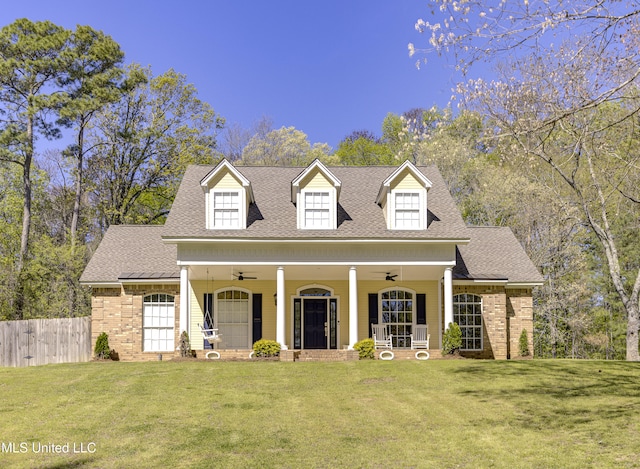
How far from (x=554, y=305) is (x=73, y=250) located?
2391 cm

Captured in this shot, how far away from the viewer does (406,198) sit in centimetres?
2230

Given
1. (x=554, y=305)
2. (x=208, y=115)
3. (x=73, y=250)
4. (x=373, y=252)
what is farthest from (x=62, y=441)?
(x=208, y=115)

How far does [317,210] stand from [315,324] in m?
4.68

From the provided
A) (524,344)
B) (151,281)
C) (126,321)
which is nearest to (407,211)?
(524,344)

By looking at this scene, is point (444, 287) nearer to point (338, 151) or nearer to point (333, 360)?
point (333, 360)

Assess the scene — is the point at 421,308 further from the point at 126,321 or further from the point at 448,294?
the point at 126,321

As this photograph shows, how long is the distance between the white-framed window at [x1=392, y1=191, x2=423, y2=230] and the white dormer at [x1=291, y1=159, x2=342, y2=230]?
6.89ft

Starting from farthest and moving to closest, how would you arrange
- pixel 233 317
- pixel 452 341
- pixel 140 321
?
pixel 233 317 < pixel 140 321 < pixel 452 341

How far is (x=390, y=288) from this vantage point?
24047 mm

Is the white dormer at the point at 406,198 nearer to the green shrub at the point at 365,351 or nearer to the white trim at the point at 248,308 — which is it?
the green shrub at the point at 365,351

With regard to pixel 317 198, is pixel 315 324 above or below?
below

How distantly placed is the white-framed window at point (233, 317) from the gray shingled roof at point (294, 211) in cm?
340

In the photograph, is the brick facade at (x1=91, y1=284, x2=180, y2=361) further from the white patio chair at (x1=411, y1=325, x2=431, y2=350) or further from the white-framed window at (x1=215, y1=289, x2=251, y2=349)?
→ the white patio chair at (x1=411, y1=325, x2=431, y2=350)

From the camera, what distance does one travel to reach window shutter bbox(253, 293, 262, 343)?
23719 mm
